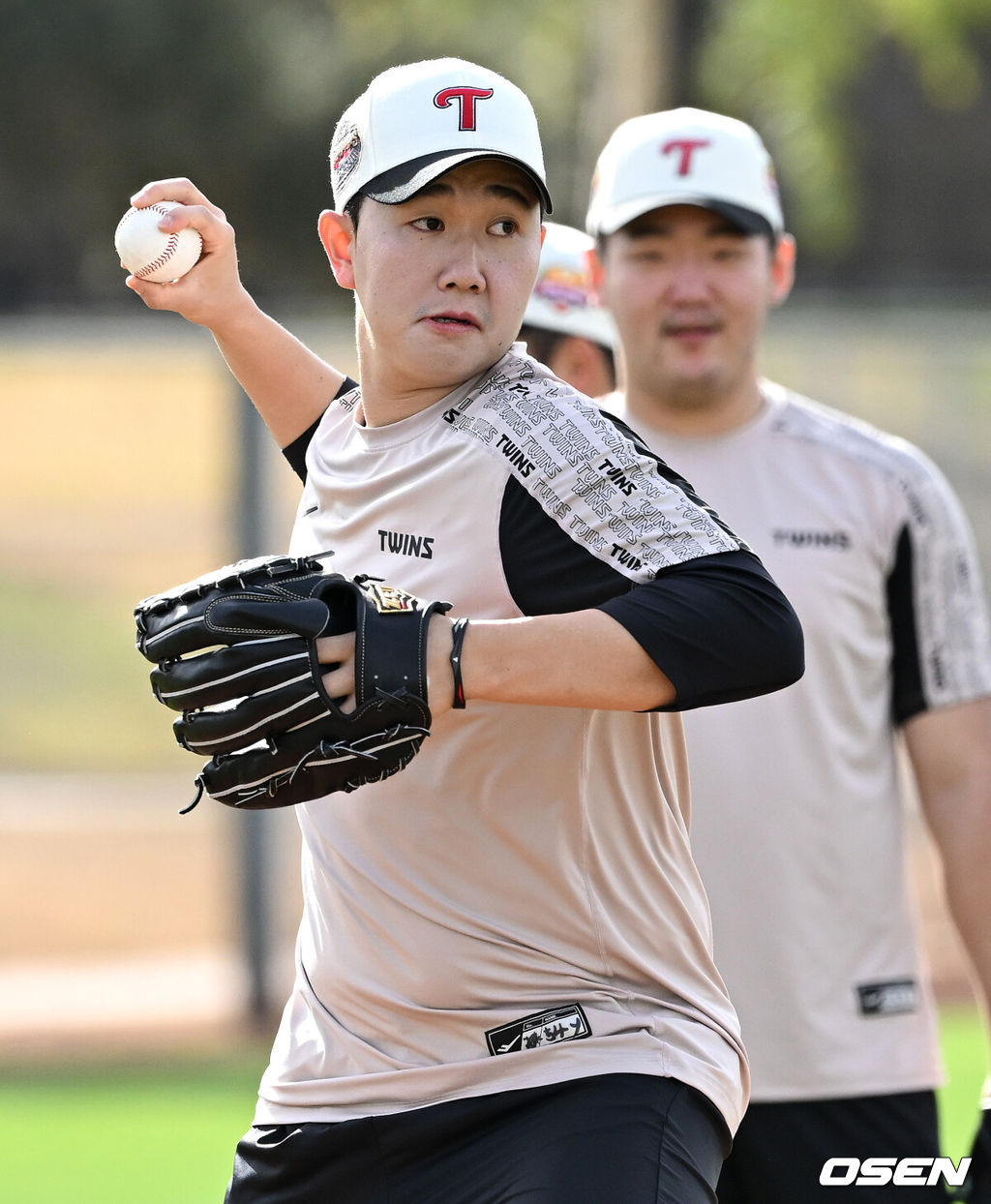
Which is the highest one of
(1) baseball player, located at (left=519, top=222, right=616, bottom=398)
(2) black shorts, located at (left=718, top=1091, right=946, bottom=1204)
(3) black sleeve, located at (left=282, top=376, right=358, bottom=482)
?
(1) baseball player, located at (left=519, top=222, right=616, bottom=398)

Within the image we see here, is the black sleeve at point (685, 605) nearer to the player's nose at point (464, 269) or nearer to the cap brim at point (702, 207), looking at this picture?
the player's nose at point (464, 269)

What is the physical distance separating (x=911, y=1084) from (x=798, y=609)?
3.38 ft

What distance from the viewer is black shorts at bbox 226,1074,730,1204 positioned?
7.80 feet

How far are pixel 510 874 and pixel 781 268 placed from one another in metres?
2.23

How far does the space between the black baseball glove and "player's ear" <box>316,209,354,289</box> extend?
69 centimetres

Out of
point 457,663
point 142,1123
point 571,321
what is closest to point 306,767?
point 457,663

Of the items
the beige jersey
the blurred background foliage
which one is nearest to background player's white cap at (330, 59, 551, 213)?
the beige jersey

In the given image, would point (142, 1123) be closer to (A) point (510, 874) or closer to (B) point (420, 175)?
(A) point (510, 874)

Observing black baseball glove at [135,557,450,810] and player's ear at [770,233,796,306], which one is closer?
black baseball glove at [135,557,450,810]

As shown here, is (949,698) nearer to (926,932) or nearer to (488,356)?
(488,356)

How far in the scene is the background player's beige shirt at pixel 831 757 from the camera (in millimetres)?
3754

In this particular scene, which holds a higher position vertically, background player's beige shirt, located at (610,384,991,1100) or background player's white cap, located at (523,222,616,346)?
background player's white cap, located at (523,222,616,346)

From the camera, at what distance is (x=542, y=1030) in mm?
2543

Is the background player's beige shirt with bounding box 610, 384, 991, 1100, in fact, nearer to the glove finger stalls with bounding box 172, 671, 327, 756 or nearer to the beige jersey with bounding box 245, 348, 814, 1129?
the beige jersey with bounding box 245, 348, 814, 1129
